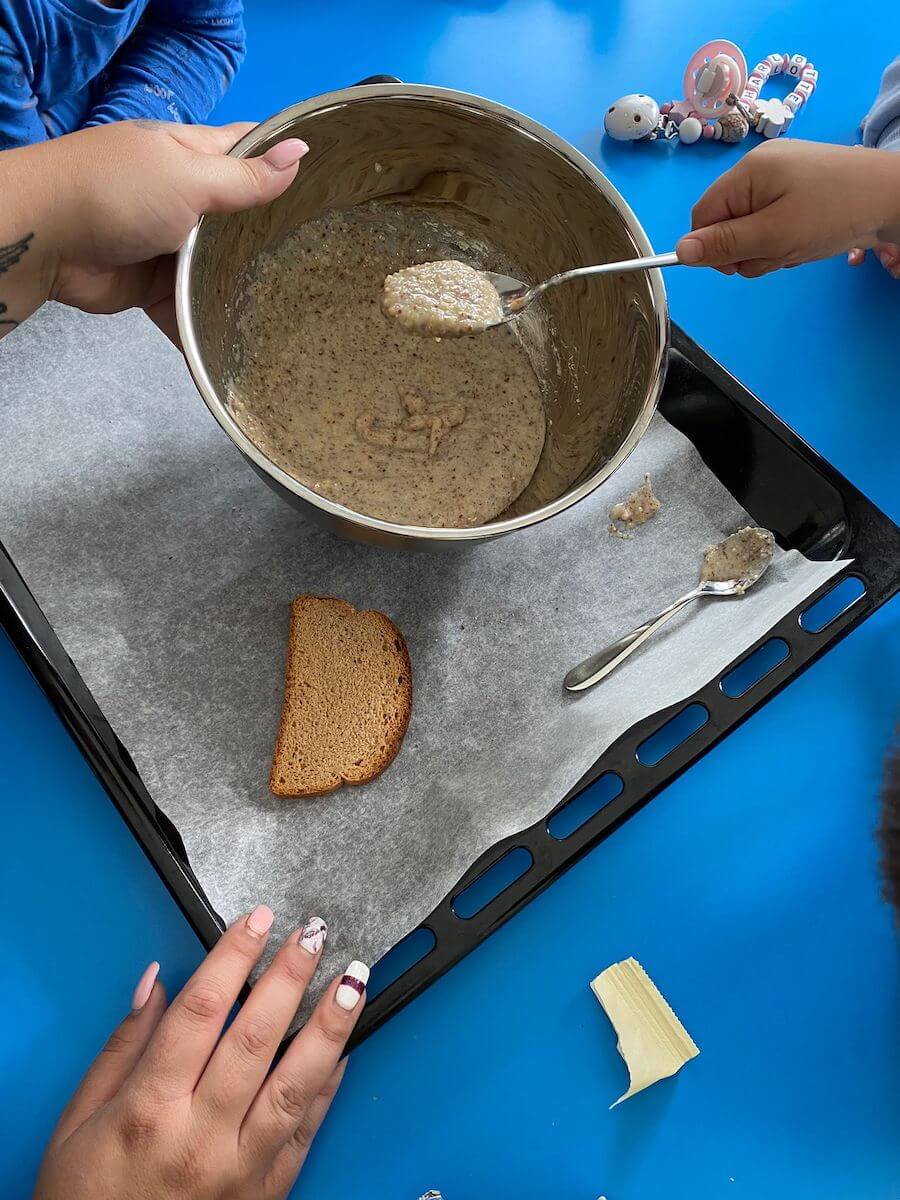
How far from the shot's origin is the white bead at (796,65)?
1407mm

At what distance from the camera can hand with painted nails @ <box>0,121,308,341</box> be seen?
0.83 m

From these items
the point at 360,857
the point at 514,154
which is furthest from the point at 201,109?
the point at 360,857

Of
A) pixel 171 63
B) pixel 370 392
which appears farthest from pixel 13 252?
pixel 171 63

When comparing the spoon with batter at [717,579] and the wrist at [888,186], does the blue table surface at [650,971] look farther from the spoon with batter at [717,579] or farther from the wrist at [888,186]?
the wrist at [888,186]

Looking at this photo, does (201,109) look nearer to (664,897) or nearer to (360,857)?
(360,857)

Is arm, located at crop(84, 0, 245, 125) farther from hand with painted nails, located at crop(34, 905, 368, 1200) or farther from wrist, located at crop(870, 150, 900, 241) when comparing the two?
hand with painted nails, located at crop(34, 905, 368, 1200)

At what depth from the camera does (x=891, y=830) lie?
1.09 metres

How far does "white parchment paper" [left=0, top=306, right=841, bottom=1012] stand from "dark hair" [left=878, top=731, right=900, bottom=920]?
0.25m

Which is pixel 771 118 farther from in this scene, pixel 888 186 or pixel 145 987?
pixel 145 987

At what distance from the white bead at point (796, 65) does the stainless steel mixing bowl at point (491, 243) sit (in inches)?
26.5

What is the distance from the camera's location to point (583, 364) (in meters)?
1.04

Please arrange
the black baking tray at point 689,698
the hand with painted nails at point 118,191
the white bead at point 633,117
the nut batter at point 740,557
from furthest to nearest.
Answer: the white bead at point 633,117 < the nut batter at point 740,557 < the black baking tray at point 689,698 < the hand with painted nails at point 118,191

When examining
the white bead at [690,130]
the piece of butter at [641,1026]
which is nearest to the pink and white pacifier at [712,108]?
the white bead at [690,130]

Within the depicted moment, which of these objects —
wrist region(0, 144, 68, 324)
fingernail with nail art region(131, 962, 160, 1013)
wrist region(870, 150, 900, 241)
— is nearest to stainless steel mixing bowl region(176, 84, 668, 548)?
wrist region(0, 144, 68, 324)
